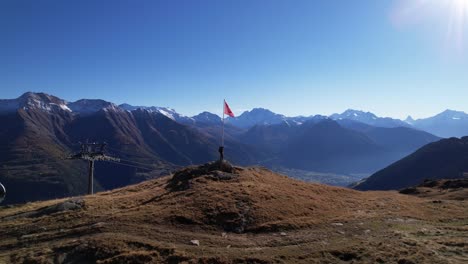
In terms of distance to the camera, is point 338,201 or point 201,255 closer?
point 201,255

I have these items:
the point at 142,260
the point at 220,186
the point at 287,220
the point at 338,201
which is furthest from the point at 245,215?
the point at 338,201

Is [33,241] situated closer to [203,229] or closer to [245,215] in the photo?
[203,229]

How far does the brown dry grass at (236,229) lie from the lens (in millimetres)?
23125

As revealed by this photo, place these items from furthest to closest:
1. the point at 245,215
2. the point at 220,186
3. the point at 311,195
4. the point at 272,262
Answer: the point at 311,195 → the point at 220,186 → the point at 245,215 → the point at 272,262

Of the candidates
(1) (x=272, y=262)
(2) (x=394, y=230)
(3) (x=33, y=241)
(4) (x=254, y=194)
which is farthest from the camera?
(4) (x=254, y=194)

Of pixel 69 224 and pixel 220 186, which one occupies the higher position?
pixel 220 186

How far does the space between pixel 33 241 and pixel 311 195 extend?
29.1 meters

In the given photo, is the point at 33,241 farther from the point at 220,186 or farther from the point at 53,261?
the point at 220,186

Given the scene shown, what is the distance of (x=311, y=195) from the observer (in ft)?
138

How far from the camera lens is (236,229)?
2925 cm

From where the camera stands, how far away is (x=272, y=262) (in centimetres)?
2173

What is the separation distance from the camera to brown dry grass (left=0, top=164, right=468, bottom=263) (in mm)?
23125

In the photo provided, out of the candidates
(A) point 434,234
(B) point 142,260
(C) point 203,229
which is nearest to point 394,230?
(A) point 434,234

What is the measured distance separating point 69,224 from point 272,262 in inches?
747
